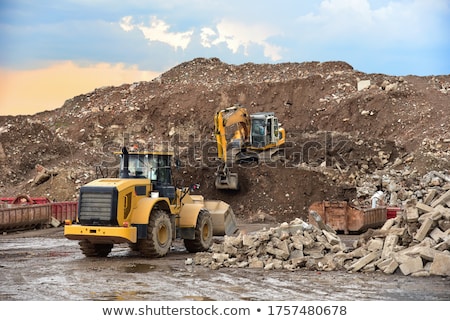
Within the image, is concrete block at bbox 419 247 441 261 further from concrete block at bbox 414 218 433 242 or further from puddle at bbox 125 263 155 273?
puddle at bbox 125 263 155 273

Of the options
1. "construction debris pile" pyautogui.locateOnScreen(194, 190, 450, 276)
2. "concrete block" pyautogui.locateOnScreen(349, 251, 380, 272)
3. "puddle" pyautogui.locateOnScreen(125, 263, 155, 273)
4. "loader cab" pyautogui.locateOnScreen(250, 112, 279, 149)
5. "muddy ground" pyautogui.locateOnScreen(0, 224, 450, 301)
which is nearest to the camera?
"muddy ground" pyautogui.locateOnScreen(0, 224, 450, 301)

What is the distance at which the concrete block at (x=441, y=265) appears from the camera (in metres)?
11.7

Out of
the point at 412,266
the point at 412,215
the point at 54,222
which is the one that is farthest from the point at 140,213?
the point at 54,222

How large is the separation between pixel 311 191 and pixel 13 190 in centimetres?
1457

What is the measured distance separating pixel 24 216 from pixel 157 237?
8.81 metres

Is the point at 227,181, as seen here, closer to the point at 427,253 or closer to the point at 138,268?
the point at 138,268

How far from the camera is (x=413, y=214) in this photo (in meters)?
13.3

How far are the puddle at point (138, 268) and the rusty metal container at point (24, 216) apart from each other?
8.53m

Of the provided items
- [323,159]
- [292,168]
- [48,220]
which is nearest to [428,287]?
[48,220]

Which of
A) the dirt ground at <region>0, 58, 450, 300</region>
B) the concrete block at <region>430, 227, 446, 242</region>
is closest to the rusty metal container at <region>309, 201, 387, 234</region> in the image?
the dirt ground at <region>0, 58, 450, 300</region>

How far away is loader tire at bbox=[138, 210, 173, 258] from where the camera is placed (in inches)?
568

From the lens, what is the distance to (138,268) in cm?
1354

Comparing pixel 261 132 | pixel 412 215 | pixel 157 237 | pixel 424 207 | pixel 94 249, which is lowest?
pixel 94 249

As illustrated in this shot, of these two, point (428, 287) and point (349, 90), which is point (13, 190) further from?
point (428, 287)
